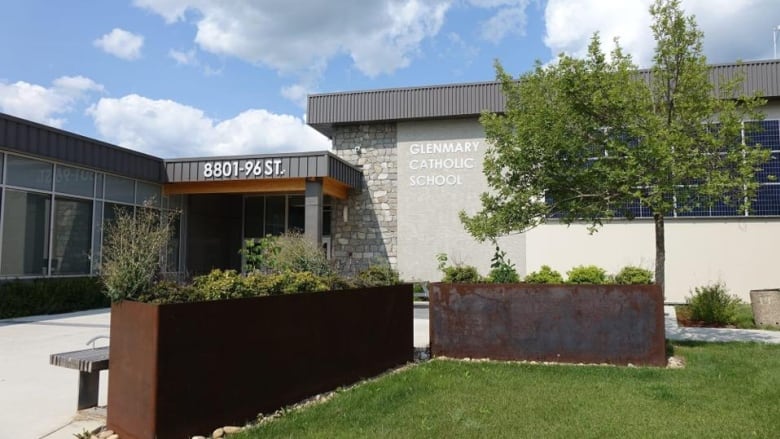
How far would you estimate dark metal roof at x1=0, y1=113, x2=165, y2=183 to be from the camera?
44.3ft

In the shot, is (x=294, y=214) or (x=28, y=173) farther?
(x=294, y=214)

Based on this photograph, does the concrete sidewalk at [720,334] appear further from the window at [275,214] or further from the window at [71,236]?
the window at [275,214]

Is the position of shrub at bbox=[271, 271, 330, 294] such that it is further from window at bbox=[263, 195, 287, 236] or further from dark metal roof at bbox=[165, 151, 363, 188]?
window at bbox=[263, 195, 287, 236]

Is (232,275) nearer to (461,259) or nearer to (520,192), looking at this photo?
(520,192)

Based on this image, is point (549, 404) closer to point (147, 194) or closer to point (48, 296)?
point (48, 296)

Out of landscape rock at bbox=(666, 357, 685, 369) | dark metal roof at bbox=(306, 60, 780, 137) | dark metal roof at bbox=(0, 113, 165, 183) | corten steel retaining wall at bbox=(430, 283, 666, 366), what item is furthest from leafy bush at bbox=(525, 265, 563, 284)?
dark metal roof at bbox=(0, 113, 165, 183)

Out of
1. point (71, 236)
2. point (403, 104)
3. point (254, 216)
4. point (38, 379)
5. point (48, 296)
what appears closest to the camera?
point (38, 379)

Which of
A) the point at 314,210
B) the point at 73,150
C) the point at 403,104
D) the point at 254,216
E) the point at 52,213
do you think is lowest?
the point at 52,213

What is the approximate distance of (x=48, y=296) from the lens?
1412cm

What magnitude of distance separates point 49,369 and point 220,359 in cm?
396

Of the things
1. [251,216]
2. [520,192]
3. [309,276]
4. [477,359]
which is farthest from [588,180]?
[251,216]

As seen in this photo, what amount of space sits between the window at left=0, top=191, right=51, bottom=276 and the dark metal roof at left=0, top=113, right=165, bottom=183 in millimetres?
1157

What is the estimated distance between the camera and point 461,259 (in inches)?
806

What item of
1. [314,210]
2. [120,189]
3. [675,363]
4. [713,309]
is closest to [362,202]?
[314,210]
